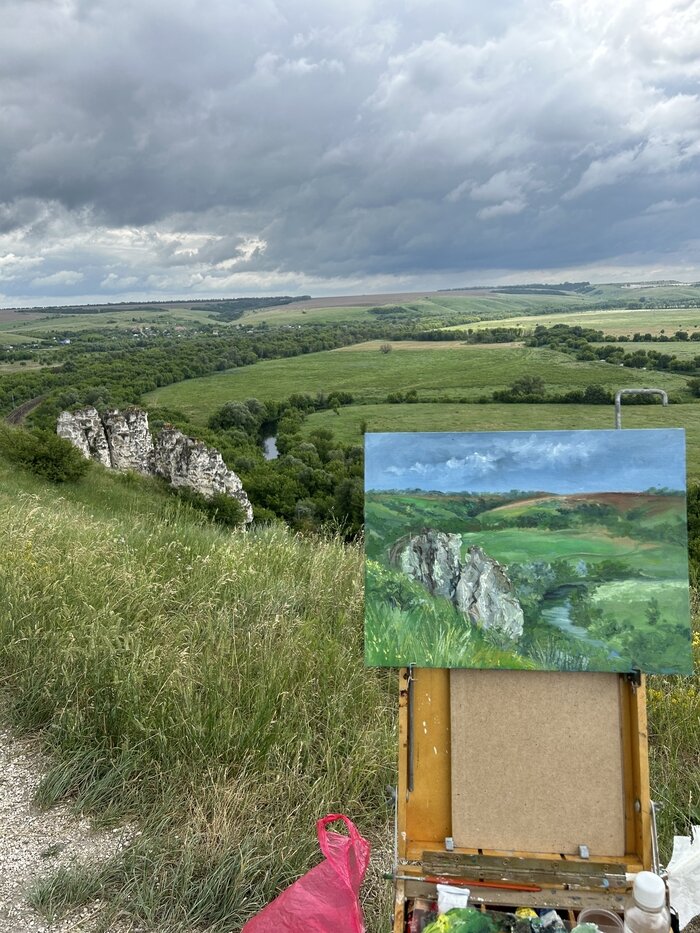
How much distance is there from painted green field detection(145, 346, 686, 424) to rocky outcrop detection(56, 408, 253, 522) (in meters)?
31.7

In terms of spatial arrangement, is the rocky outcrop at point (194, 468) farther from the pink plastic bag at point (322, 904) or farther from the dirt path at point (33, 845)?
the pink plastic bag at point (322, 904)

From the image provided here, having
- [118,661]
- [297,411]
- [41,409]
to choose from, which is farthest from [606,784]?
[297,411]

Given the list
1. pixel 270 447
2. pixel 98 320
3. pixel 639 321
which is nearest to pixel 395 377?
pixel 270 447

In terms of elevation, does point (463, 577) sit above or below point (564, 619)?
above

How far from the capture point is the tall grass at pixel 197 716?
291 cm

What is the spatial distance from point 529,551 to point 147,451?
25.9m

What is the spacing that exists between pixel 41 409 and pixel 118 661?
43.1m

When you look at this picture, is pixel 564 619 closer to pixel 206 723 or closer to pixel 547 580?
pixel 547 580

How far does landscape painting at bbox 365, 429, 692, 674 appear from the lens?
8.16 feet

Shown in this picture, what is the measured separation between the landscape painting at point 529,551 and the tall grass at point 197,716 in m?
1.24

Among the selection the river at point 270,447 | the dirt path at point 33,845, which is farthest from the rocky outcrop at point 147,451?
the river at point 270,447

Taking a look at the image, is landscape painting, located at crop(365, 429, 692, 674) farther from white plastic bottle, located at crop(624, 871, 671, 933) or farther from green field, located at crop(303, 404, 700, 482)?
green field, located at crop(303, 404, 700, 482)

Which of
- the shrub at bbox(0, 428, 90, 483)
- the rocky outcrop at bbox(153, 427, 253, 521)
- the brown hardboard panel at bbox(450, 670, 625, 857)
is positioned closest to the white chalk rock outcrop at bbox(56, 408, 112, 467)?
the rocky outcrop at bbox(153, 427, 253, 521)

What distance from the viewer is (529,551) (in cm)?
257
